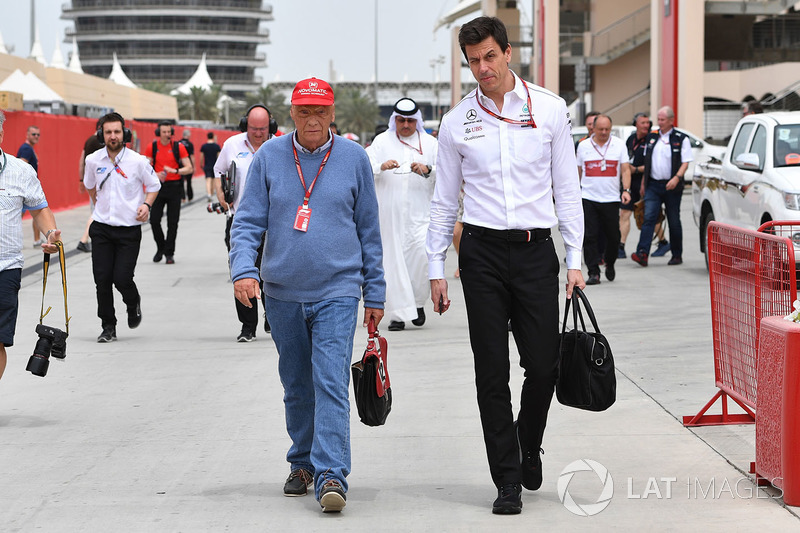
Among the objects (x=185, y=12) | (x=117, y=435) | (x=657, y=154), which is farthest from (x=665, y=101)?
(x=185, y=12)

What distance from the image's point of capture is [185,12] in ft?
481

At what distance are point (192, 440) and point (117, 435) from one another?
1.61 feet

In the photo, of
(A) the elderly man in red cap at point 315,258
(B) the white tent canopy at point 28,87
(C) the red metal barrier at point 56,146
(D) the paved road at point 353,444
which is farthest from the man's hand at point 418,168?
(B) the white tent canopy at point 28,87

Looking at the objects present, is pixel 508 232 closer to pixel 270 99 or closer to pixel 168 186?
pixel 168 186

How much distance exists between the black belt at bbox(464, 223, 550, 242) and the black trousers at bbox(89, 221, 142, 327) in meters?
5.85

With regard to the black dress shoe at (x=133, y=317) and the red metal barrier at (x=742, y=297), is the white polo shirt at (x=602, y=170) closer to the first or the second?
the black dress shoe at (x=133, y=317)

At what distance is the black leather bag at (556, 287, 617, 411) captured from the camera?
5453 millimetres

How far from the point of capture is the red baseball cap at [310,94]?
18.3ft

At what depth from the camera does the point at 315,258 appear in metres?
5.59

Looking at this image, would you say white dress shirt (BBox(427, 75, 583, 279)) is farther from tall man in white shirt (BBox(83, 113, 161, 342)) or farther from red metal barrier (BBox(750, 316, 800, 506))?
tall man in white shirt (BBox(83, 113, 161, 342))

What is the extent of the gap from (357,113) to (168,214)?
98358 mm

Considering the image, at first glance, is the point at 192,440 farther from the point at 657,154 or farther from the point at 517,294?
the point at 657,154

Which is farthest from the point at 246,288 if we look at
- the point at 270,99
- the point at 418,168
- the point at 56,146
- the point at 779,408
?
the point at 270,99

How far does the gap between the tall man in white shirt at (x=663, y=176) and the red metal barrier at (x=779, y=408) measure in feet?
34.6
